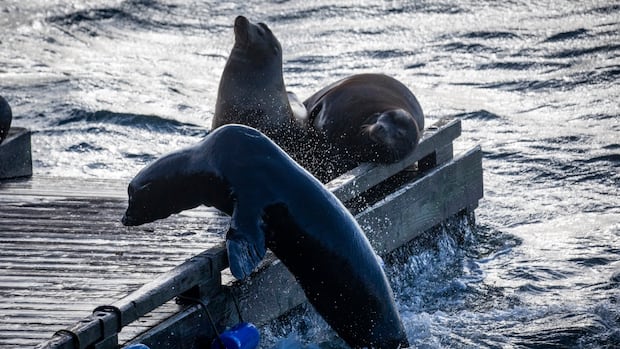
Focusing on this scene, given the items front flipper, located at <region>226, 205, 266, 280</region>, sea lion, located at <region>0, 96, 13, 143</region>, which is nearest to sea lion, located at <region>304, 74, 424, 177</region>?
sea lion, located at <region>0, 96, 13, 143</region>

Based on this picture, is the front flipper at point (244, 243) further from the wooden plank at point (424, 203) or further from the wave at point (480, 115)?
the wave at point (480, 115)

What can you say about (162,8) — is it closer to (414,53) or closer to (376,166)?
(414,53)

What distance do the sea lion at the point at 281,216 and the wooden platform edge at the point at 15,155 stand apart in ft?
7.56

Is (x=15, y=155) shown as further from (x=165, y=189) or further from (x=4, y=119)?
(x=165, y=189)

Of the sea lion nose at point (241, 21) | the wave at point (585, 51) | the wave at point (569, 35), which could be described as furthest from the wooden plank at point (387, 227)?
the wave at point (569, 35)

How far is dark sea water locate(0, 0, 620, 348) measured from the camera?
757 centimetres

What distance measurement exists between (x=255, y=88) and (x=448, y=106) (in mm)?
4431

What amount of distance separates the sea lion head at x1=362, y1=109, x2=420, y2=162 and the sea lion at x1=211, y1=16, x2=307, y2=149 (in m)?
0.56

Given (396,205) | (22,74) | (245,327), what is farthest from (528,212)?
(22,74)

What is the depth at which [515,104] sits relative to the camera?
12242mm

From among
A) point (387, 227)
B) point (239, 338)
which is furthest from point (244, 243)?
point (387, 227)

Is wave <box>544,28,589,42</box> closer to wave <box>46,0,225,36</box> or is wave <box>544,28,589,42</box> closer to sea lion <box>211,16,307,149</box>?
wave <box>46,0,225,36</box>

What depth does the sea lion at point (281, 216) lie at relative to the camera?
5.75m

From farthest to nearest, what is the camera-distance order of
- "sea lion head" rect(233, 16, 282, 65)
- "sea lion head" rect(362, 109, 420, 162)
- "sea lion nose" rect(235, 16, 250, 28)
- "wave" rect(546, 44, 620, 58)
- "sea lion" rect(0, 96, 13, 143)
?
1. "wave" rect(546, 44, 620, 58)
2. "sea lion" rect(0, 96, 13, 143)
3. "sea lion head" rect(233, 16, 282, 65)
4. "sea lion nose" rect(235, 16, 250, 28)
5. "sea lion head" rect(362, 109, 420, 162)
